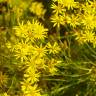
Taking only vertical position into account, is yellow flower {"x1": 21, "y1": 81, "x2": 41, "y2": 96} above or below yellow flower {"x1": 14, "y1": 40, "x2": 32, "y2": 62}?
below

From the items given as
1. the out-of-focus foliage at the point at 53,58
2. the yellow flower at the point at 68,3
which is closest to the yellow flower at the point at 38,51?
the out-of-focus foliage at the point at 53,58

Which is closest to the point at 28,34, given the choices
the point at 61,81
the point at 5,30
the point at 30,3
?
the point at 61,81

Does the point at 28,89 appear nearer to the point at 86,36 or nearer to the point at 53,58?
the point at 53,58

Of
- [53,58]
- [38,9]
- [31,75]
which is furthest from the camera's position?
[38,9]

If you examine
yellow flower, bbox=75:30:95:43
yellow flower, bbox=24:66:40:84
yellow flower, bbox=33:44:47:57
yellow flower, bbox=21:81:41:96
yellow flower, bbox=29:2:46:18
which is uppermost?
yellow flower, bbox=29:2:46:18

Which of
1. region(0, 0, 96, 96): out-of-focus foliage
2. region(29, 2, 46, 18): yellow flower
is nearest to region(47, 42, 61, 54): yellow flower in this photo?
region(0, 0, 96, 96): out-of-focus foliage

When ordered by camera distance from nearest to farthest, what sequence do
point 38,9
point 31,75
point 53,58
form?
point 31,75 → point 53,58 → point 38,9

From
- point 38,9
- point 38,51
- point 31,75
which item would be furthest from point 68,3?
point 38,9

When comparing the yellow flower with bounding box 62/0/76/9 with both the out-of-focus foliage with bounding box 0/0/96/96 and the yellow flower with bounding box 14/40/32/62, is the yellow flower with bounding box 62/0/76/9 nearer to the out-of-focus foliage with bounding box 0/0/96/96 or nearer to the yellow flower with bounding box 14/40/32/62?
the out-of-focus foliage with bounding box 0/0/96/96

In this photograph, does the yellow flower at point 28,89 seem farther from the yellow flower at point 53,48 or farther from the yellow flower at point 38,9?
the yellow flower at point 38,9
